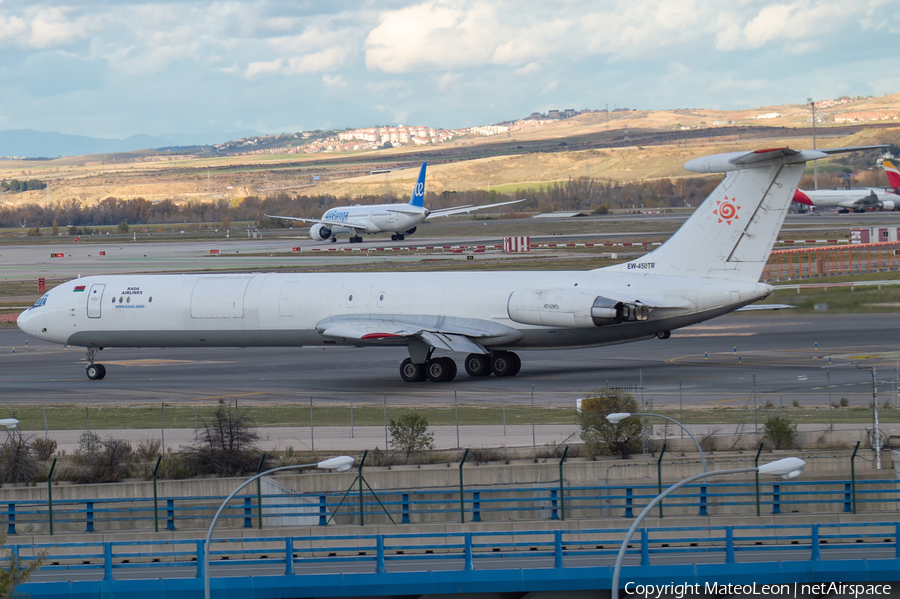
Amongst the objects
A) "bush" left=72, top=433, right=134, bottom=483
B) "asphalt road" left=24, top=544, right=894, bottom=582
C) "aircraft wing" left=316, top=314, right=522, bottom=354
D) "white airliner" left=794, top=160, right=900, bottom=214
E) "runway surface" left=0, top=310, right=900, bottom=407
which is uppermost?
"white airliner" left=794, top=160, right=900, bottom=214

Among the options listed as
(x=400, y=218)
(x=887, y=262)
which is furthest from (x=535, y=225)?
(x=887, y=262)

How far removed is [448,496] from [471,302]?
14869 mm

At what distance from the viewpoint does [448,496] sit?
27031 millimetres

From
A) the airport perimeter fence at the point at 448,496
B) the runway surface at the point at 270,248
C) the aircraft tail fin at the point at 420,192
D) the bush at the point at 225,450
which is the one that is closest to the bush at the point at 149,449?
the bush at the point at 225,450

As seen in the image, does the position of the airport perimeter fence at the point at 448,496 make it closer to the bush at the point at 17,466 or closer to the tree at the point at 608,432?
the bush at the point at 17,466

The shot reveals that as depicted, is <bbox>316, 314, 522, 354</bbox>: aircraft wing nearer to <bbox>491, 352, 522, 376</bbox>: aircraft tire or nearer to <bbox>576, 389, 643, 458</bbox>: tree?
<bbox>491, 352, 522, 376</bbox>: aircraft tire

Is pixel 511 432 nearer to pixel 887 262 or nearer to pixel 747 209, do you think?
pixel 747 209

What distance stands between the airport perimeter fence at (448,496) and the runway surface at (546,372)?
7078mm

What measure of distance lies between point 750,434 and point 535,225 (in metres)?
112

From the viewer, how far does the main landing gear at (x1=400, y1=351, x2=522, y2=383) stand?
136 ft

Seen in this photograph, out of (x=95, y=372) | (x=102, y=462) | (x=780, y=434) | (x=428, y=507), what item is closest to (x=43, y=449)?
(x=102, y=462)

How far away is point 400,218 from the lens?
116 meters

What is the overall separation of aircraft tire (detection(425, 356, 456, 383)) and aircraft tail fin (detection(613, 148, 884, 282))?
880 centimetres

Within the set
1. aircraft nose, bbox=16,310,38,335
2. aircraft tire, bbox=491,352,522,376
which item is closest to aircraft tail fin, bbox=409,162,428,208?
aircraft nose, bbox=16,310,38,335
